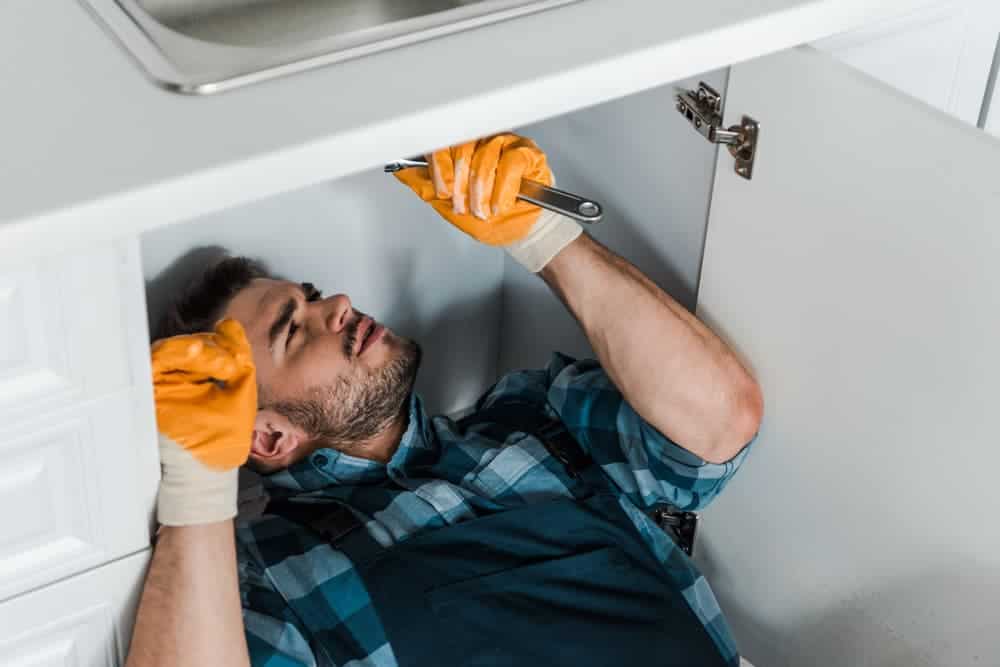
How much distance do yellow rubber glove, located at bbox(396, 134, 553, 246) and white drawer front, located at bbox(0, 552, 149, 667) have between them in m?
0.48

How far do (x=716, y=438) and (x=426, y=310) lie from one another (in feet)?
1.81

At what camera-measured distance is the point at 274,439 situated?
1.57 m

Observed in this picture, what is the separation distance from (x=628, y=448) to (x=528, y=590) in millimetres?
209

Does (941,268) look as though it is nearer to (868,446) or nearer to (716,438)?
(868,446)

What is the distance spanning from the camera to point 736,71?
1313mm

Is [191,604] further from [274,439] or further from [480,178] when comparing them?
[480,178]

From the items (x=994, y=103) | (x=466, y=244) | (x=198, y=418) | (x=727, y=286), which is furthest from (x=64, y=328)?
(x=994, y=103)

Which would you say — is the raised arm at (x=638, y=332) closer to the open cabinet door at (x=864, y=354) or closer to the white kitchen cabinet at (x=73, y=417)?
the open cabinet door at (x=864, y=354)

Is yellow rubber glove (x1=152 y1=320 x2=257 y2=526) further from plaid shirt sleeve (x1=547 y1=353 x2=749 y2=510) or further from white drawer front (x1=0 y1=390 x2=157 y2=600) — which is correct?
plaid shirt sleeve (x1=547 y1=353 x2=749 y2=510)

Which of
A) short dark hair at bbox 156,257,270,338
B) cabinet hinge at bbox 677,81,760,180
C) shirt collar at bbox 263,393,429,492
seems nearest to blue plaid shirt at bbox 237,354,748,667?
shirt collar at bbox 263,393,429,492

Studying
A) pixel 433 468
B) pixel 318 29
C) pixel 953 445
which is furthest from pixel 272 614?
pixel 953 445

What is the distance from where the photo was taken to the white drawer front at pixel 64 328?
0.94m

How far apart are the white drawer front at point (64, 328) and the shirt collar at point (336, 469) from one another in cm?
59

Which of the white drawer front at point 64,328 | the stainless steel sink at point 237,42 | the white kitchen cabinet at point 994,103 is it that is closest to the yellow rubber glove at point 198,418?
the white drawer front at point 64,328
